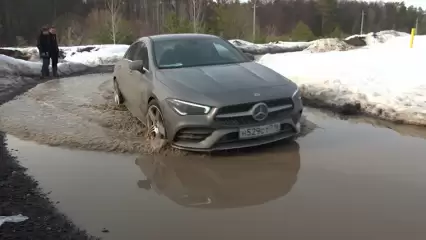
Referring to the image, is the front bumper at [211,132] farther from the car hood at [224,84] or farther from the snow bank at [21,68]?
the snow bank at [21,68]

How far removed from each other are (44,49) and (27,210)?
10911 millimetres

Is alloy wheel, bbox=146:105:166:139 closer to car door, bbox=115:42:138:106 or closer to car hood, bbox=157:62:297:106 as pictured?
car hood, bbox=157:62:297:106

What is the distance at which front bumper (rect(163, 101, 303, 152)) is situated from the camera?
4805 millimetres

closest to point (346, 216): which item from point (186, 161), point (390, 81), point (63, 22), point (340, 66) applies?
point (186, 161)

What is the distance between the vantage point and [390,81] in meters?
9.29

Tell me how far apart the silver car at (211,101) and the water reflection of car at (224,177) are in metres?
0.20

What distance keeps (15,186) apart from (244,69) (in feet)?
10.5

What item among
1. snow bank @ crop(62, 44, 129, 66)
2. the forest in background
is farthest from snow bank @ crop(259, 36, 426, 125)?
the forest in background

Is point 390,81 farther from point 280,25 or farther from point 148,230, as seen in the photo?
point 280,25

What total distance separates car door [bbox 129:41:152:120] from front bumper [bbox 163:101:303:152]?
838mm

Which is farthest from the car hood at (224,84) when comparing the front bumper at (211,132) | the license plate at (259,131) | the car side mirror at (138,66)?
the car side mirror at (138,66)

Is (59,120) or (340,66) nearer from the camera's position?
(59,120)

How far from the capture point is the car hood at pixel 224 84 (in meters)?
4.86

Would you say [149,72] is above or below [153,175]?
above
